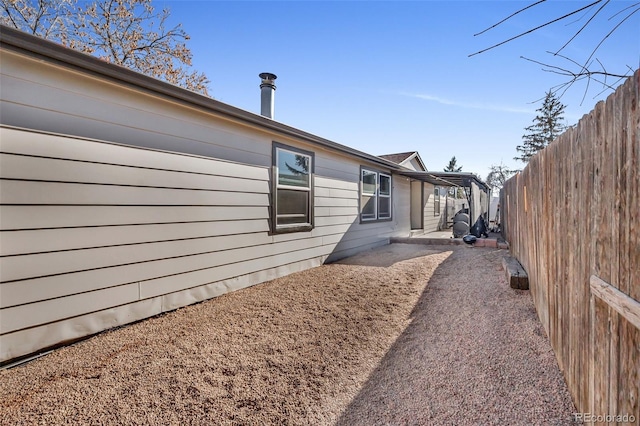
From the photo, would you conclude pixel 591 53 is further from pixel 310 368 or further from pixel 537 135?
pixel 537 135

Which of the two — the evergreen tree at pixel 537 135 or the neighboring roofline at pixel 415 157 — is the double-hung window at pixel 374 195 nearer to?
the neighboring roofline at pixel 415 157

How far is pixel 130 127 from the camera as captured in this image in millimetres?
3309

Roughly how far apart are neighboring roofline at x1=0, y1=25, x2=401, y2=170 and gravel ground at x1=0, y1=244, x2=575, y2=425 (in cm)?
265

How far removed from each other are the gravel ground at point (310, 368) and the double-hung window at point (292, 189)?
1.73 metres

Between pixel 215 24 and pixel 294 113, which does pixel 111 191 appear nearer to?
pixel 215 24

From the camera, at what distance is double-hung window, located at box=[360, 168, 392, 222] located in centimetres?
803

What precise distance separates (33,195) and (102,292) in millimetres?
1112

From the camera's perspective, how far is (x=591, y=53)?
1.66m

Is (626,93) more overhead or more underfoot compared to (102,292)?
more overhead

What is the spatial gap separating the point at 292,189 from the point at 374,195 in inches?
145

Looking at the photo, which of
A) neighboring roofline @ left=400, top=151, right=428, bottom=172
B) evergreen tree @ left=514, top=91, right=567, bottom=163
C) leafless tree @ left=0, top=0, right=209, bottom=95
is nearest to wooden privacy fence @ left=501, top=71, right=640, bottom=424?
neighboring roofline @ left=400, top=151, right=428, bottom=172

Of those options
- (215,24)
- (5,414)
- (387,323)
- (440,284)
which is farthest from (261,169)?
(215,24)

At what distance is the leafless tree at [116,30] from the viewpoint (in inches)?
357

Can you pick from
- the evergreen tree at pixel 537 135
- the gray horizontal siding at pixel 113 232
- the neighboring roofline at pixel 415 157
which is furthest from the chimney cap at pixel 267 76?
the evergreen tree at pixel 537 135
